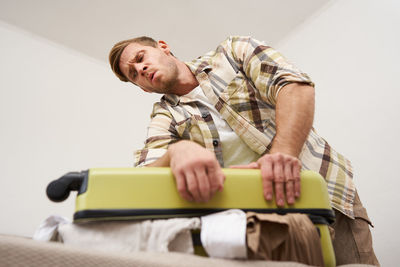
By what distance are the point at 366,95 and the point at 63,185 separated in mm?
1341

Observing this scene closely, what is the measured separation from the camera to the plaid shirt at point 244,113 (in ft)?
2.34

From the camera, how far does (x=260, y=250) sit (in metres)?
0.37

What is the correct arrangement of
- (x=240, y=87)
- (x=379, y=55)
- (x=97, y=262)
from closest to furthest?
1. (x=97, y=262)
2. (x=240, y=87)
3. (x=379, y=55)

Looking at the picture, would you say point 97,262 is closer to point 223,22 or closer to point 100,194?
point 100,194

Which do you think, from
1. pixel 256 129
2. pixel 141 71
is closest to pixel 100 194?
pixel 256 129

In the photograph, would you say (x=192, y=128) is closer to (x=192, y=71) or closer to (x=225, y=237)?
(x=192, y=71)

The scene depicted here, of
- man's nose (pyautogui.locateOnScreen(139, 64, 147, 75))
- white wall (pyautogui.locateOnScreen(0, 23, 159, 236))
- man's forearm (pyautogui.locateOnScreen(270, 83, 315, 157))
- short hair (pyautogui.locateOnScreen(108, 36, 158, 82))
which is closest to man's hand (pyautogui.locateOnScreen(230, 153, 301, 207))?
man's forearm (pyautogui.locateOnScreen(270, 83, 315, 157))

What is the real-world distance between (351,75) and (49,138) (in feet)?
5.11

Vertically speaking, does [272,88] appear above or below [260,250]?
above

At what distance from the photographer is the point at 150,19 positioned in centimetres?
176

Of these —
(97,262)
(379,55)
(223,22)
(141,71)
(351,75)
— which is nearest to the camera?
(97,262)

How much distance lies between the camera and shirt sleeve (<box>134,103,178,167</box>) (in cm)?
73

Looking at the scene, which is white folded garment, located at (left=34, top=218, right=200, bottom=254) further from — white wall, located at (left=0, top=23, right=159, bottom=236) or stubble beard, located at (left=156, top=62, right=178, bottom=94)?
white wall, located at (left=0, top=23, right=159, bottom=236)

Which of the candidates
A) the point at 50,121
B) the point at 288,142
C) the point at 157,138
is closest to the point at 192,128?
the point at 157,138
